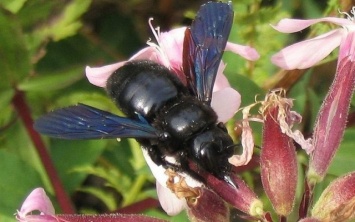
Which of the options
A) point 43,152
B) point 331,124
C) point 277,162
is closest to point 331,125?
point 331,124

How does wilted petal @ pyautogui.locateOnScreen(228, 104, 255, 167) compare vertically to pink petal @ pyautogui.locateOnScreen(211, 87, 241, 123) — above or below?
below

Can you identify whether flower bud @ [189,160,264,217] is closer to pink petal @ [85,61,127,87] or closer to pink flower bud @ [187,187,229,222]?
pink flower bud @ [187,187,229,222]

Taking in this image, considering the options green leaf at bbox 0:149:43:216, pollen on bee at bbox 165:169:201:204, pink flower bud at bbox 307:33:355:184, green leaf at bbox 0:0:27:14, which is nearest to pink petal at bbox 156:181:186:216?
pollen on bee at bbox 165:169:201:204

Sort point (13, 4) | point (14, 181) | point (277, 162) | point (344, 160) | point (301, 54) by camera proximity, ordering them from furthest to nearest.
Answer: point (13, 4)
point (14, 181)
point (344, 160)
point (301, 54)
point (277, 162)

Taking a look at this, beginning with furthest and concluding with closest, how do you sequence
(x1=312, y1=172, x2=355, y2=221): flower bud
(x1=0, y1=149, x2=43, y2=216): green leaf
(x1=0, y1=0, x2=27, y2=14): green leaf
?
(x1=0, y1=0, x2=27, y2=14): green leaf < (x1=0, y1=149, x2=43, y2=216): green leaf < (x1=312, y1=172, x2=355, y2=221): flower bud

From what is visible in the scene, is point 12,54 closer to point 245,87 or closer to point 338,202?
point 245,87

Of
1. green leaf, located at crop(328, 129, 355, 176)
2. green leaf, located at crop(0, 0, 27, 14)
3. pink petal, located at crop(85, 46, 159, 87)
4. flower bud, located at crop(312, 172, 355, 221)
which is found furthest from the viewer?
green leaf, located at crop(0, 0, 27, 14)

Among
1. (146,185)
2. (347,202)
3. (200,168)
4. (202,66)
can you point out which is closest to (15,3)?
(146,185)

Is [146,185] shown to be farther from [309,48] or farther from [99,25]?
[309,48]
